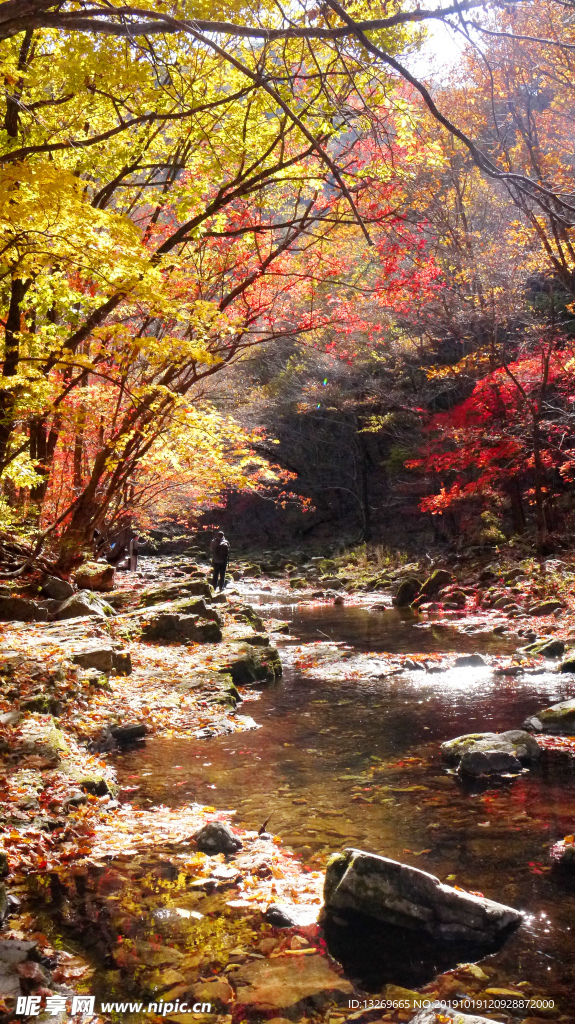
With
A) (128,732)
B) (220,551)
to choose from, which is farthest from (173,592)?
(128,732)

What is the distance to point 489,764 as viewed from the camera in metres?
5.34

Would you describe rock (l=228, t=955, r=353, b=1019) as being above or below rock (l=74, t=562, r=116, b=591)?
below

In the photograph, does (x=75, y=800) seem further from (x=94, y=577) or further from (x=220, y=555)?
(x=220, y=555)

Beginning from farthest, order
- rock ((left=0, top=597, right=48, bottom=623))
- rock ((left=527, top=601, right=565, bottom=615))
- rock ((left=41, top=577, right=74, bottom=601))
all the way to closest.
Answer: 1. rock ((left=527, top=601, right=565, bottom=615))
2. rock ((left=41, top=577, right=74, bottom=601))
3. rock ((left=0, top=597, right=48, bottom=623))

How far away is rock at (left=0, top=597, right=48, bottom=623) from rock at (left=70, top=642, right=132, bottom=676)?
213 centimetres

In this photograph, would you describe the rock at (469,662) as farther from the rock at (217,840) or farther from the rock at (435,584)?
the rock at (435,584)

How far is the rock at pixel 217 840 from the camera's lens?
158 inches

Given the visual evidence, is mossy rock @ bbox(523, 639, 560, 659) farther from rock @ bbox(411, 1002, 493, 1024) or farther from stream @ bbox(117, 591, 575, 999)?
rock @ bbox(411, 1002, 493, 1024)

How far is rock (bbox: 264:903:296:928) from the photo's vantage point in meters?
3.22

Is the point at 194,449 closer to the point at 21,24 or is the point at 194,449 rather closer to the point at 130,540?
the point at 21,24

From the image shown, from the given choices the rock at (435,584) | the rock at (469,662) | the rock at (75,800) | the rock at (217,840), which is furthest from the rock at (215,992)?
the rock at (435,584)

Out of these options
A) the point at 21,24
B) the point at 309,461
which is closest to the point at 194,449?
the point at 21,24

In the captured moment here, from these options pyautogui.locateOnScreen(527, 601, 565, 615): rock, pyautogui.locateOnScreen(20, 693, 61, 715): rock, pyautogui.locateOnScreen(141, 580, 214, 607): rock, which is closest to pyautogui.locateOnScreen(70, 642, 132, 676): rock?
pyautogui.locateOnScreen(20, 693, 61, 715): rock

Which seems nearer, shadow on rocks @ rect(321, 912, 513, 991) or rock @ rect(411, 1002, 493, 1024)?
rock @ rect(411, 1002, 493, 1024)
